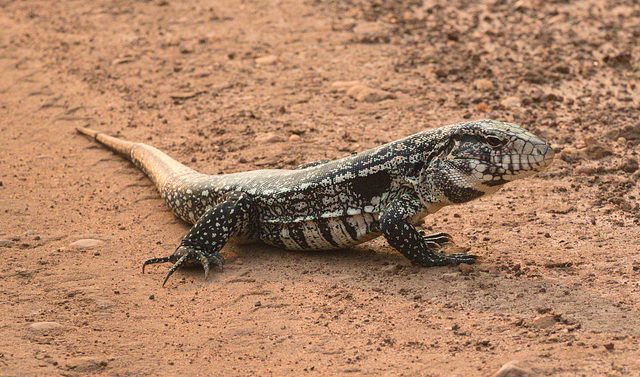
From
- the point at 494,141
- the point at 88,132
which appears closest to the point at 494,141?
the point at 494,141

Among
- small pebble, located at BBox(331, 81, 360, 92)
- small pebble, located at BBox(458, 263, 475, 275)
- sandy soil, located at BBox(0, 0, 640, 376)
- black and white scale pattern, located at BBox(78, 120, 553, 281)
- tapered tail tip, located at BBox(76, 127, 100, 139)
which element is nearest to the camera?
sandy soil, located at BBox(0, 0, 640, 376)

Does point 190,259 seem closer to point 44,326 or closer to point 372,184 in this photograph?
point 44,326

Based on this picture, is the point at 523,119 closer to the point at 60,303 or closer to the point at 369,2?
the point at 369,2

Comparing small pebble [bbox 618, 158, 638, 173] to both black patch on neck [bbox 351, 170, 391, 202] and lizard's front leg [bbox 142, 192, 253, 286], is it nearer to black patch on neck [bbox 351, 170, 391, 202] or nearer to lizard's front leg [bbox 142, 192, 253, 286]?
black patch on neck [bbox 351, 170, 391, 202]

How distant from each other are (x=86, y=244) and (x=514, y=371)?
5.05 meters

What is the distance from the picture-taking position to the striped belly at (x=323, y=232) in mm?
8117

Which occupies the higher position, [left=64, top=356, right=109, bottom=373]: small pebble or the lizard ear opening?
the lizard ear opening

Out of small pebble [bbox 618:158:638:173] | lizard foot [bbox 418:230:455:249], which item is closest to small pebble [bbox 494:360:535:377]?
lizard foot [bbox 418:230:455:249]

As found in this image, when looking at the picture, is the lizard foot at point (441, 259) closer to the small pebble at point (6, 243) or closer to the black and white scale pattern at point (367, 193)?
the black and white scale pattern at point (367, 193)

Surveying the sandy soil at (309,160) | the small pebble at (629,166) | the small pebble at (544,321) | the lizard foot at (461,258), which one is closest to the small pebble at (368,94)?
the sandy soil at (309,160)

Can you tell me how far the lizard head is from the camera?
7.32m

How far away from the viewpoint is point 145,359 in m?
6.65

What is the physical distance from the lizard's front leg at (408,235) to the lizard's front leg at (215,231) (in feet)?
5.30

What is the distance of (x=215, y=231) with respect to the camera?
844cm
